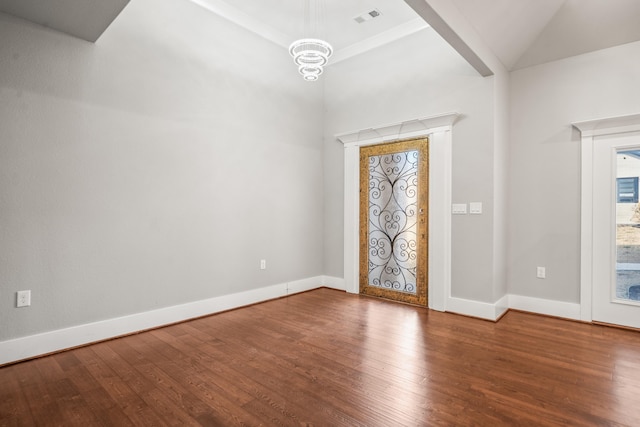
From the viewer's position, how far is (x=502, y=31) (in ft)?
10.8

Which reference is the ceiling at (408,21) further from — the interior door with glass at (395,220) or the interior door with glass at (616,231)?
the interior door with glass at (395,220)

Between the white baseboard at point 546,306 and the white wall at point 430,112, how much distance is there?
0.58 metres

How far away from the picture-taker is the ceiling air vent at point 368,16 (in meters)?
3.97

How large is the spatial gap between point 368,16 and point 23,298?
14.8ft

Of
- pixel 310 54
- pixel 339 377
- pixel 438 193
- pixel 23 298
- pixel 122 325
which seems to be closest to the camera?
pixel 339 377

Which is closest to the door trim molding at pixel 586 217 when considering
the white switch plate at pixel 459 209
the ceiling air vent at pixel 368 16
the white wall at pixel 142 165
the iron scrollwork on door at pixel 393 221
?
the white switch plate at pixel 459 209

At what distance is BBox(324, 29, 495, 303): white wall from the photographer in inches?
146

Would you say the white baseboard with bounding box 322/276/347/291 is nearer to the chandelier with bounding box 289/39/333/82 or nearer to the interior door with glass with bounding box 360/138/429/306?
the interior door with glass with bounding box 360/138/429/306

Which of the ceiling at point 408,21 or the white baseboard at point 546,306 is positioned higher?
the ceiling at point 408,21

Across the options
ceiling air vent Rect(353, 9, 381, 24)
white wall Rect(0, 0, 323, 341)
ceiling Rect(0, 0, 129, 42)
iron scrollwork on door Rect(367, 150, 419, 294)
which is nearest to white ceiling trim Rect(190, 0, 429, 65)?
white wall Rect(0, 0, 323, 341)

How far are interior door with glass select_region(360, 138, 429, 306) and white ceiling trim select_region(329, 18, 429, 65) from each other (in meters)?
1.39

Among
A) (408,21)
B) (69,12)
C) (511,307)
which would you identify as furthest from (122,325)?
(408,21)

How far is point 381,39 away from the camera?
14.8ft

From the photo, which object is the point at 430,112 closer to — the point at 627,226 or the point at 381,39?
the point at 381,39
